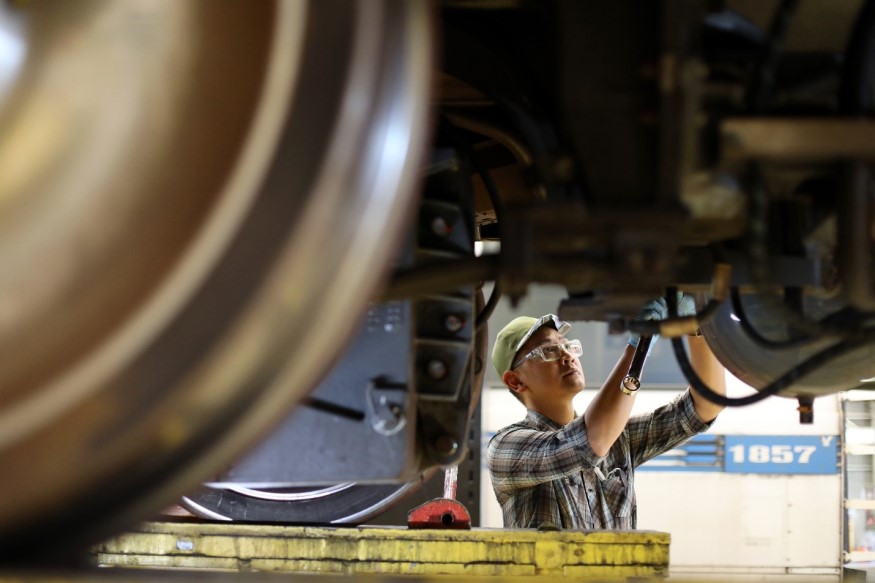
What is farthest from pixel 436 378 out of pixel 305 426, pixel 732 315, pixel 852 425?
pixel 852 425

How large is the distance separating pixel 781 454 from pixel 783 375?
3.94 meters

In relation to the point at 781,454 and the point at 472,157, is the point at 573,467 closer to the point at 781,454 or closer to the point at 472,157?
the point at 472,157

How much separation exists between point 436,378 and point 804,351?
72cm

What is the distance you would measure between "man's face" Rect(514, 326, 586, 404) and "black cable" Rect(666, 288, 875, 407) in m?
1.29

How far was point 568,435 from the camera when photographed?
2463 mm

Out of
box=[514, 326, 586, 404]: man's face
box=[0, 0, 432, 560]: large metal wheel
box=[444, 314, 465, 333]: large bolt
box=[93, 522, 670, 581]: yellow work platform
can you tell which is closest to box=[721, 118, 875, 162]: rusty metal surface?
box=[0, 0, 432, 560]: large metal wheel

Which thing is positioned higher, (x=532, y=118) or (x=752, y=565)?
(x=532, y=118)

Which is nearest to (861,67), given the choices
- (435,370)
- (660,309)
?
(435,370)

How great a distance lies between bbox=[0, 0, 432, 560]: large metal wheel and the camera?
71cm

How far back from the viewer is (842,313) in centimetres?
128

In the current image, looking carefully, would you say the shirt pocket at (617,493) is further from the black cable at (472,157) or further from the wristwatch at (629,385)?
the black cable at (472,157)

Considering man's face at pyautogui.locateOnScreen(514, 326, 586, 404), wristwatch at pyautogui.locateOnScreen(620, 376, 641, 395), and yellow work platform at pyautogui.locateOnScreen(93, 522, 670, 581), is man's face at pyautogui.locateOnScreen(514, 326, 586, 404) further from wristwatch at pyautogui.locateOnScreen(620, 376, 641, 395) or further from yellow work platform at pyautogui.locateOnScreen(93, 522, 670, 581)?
yellow work platform at pyautogui.locateOnScreen(93, 522, 670, 581)

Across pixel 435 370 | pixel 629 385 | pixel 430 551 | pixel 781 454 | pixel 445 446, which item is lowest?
pixel 430 551

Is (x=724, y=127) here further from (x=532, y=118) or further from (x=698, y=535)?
(x=698, y=535)
